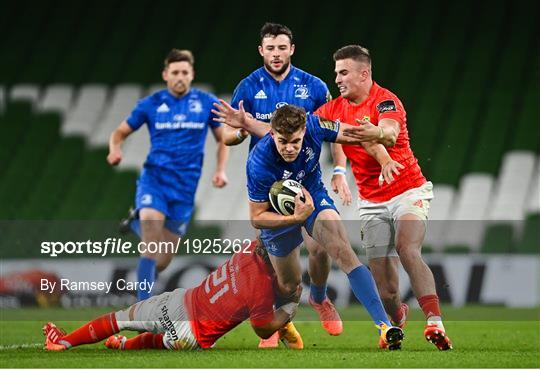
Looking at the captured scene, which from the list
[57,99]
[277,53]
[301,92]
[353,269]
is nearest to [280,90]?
[301,92]

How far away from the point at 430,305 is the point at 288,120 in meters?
1.58

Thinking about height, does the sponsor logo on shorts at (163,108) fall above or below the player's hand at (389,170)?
above

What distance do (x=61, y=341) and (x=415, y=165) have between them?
2.78 meters

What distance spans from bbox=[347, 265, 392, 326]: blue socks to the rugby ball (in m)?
0.61

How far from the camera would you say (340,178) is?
8141mm

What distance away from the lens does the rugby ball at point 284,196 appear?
7141mm

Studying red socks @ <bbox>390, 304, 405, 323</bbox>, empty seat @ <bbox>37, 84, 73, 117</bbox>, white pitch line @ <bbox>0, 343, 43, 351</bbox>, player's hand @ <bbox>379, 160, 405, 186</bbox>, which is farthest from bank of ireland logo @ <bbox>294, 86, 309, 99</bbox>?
empty seat @ <bbox>37, 84, 73, 117</bbox>

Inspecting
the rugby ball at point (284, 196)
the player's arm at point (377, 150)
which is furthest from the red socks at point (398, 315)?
the rugby ball at point (284, 196)

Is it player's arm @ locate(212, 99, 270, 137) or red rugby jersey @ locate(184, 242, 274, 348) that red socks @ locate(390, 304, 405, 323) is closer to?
red rugby jersey @ locate(184, 242, 274, 348)

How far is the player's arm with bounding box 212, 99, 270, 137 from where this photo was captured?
290 inches

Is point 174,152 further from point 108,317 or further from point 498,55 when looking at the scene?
point 498,55

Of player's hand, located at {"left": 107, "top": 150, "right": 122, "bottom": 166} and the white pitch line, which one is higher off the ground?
player's hand, located at {"left": 107, "top": 150, "right": 122, "bottom": 166}

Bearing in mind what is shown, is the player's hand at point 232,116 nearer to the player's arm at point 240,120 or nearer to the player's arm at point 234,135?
the player's arm at point 240,120

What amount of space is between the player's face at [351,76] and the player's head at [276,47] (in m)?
0.58
